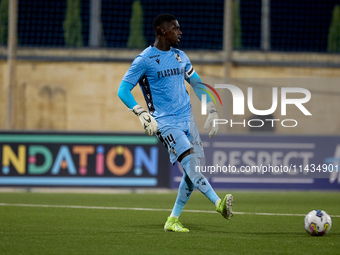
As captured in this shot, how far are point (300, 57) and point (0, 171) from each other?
26.2 ft

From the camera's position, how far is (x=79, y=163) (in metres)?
10.8

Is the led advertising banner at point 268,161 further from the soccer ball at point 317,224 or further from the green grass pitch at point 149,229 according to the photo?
the soccer ball at point 317,224

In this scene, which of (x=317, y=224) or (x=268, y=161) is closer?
(x=317, y=224)

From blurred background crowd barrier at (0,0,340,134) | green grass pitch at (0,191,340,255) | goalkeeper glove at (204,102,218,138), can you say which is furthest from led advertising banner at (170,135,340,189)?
goalkeeper glove at (204,102,218,138)

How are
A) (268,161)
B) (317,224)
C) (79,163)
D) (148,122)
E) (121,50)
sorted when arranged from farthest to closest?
(121,50) → (268,161) → (79,163) → (148,122) → (317,224)

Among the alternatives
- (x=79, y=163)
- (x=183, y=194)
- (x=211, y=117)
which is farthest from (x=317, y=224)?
(x=79, y=163)

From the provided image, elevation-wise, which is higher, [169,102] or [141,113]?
[169,102]

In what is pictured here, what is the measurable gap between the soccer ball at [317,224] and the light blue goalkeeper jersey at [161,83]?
150 centimetres

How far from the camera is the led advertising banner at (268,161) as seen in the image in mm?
10906

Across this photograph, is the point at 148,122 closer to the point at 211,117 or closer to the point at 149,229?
the point at 211,117

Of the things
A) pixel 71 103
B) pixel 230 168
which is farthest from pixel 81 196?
pixel 71 103

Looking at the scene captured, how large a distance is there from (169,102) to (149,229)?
50.3 inches

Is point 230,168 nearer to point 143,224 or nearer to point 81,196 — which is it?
point 81,196

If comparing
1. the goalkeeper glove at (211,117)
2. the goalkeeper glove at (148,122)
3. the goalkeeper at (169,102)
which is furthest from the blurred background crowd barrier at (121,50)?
the goalkeeper glove at (148,122)
